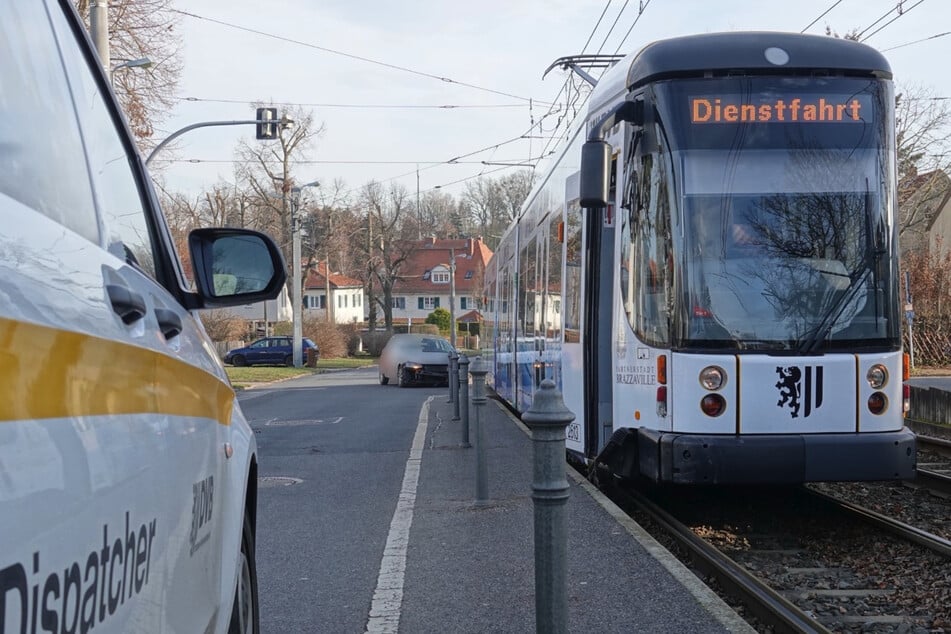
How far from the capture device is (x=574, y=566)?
614 cm

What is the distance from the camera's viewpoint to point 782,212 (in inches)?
294

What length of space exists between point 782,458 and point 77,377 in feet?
20.5

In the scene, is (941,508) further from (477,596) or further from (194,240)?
(194,240)

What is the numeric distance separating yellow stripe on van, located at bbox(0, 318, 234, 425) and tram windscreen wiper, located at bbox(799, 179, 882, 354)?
19.1 feet

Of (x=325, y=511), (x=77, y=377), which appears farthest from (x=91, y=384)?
(x=325, y=511)

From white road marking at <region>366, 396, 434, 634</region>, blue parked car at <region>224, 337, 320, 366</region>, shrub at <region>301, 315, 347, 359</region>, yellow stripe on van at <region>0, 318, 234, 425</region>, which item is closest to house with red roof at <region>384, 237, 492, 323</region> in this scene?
shrub at <region>301, 315, 347, 359</region>

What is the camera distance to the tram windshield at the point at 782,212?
A: 735cm

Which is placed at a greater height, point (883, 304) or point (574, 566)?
point (883, 304)

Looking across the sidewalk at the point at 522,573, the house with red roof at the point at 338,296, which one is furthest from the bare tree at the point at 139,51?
the house with red roof at the point at 338,296

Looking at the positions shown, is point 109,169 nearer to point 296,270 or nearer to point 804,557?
point 804,557

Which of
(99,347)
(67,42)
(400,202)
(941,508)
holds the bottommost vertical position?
(941,508)

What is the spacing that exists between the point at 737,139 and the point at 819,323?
1.42m

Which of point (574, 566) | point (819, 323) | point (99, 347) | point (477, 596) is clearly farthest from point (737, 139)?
point (99, 347)

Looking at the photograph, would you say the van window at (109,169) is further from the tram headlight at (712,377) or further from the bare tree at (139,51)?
the bare tree at (139,51)
